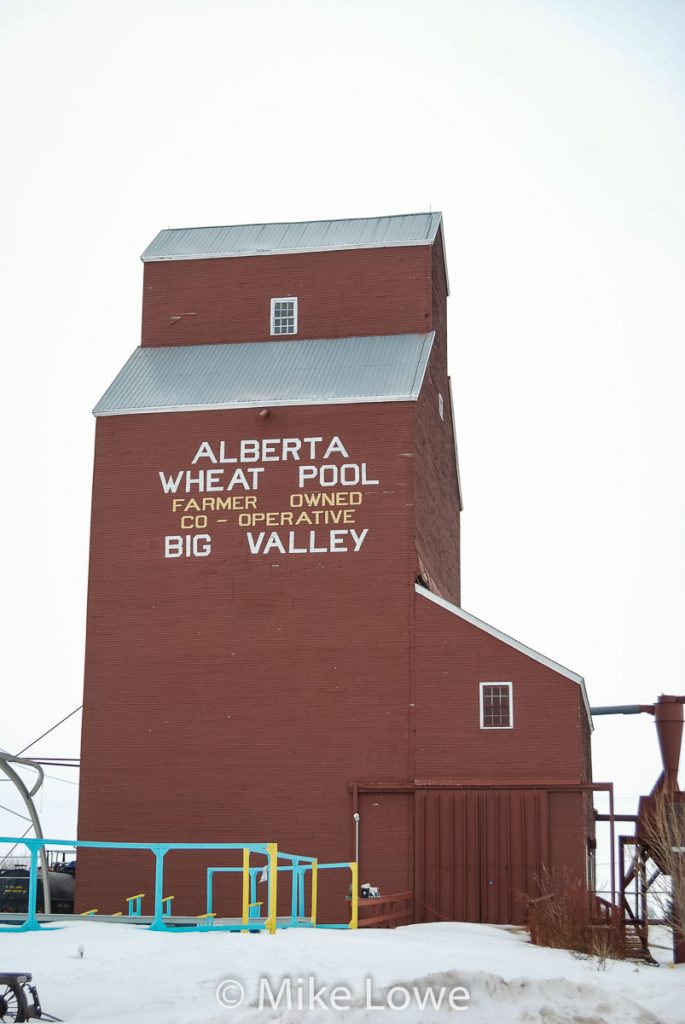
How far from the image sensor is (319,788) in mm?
33250

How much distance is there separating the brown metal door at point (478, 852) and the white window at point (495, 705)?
1.59m

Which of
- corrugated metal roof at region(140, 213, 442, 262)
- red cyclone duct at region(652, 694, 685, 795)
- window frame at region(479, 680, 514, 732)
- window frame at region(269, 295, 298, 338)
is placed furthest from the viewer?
corrugated metal roof at region(140, 213, 442, 262)

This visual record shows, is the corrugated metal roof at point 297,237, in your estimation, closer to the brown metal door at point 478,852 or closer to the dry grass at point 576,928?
the brown metal door at point 478,852

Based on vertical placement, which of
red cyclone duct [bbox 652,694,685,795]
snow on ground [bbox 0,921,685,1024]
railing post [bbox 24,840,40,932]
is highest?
red cyclone duct [bbox 652,694,685,795]

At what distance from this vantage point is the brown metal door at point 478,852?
103 feet

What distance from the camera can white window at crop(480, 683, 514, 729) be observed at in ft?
107

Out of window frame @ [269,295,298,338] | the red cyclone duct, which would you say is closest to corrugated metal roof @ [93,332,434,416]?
window frame @ [269,295,298,338]

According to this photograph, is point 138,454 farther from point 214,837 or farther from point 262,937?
point 262,937

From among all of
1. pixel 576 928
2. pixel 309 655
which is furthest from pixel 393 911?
pixel 576 928

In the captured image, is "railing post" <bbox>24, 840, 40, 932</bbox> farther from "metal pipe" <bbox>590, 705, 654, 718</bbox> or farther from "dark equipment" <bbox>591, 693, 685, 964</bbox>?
"metal pipe" <bbox>590, 705, 654, 718</bbox>

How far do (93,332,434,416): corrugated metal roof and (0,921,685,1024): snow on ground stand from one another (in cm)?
1795

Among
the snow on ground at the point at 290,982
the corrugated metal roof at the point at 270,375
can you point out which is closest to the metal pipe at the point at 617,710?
the corrugated metal roof at the point at 270,375

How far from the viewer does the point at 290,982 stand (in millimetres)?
16281

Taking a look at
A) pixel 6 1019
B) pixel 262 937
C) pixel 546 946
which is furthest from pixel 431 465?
pixel 6 1019
